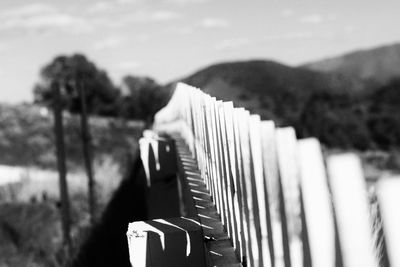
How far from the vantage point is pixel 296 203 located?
156cm

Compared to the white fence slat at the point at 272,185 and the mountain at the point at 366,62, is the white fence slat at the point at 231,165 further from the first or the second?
the mountain at the point at 366,62

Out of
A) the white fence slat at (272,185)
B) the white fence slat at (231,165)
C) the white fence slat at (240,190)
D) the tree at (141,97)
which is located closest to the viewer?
the white fence slat at (272,185)

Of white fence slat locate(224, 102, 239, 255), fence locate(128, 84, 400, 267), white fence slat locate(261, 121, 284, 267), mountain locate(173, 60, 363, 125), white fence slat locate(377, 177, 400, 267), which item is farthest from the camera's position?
mountain locate(173, 60, 363, 125)

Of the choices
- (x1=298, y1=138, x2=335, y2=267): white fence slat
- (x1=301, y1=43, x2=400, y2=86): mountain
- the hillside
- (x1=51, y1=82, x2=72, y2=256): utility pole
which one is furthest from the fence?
(x1=301, y1=43, x2=400, y2=86): mountain

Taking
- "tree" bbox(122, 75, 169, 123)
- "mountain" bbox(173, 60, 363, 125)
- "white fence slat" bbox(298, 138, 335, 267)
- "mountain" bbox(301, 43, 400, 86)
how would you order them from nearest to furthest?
"white fence slat" bbox(298, 138, 335, 267) → "tree" bbox(122, 75, 169, 123) → "mountain" bbox(173, 60, 363, 125) → "mountain" bbox(301, 43, 400, 86)

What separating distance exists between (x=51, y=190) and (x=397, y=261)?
58.8ft

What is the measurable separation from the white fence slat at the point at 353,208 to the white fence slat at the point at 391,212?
93mm

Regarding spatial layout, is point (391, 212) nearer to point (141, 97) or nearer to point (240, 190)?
point (240, 190)

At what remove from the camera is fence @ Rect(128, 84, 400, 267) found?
3.81ft

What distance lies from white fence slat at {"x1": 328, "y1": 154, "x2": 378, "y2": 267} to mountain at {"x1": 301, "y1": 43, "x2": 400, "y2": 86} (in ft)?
316

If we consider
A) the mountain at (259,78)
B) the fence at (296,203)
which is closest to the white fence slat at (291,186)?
the fence at (296,203)

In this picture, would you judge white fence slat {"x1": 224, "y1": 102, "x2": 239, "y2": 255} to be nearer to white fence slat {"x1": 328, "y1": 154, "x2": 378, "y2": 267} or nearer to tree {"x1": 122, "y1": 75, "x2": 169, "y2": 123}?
white fence slat {"x1": 328, "y1": 154, "x2": 378, "y2": 267}

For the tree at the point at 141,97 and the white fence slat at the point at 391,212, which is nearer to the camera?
the white fence slat at the point at 391,212

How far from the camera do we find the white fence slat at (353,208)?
116cm
